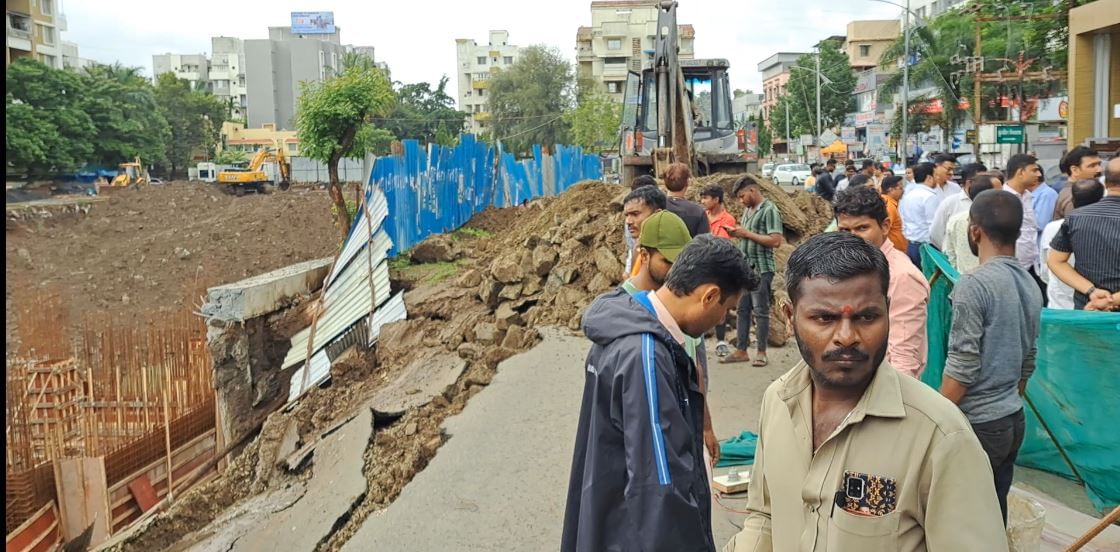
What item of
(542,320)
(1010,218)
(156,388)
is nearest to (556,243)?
(542,320)

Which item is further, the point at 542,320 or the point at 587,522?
the point at 542,320

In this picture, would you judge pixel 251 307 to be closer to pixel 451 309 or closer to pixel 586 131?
pixel 451 309

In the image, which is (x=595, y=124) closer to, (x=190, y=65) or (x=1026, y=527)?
(x=1026, y=527)

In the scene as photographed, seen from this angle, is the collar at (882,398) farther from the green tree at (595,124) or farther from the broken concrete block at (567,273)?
the green tree at (595,124)

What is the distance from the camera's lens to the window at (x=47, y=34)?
5559cm

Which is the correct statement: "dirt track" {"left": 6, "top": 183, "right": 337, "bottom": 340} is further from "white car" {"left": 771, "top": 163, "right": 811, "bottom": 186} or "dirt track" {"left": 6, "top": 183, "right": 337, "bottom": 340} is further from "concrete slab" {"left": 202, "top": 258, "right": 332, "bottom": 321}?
"white car" {"left": 771, "top": 163, "right": 811, "bottom": 186}

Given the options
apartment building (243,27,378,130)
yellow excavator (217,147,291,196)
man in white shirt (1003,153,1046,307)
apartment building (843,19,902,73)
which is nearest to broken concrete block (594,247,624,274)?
man in white shirt (1003,153,1046,307)

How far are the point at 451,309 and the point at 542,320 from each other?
7.61 ft

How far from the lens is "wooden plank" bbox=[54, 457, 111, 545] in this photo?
30.6 feet

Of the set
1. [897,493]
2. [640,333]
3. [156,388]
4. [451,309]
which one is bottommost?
[156,388]

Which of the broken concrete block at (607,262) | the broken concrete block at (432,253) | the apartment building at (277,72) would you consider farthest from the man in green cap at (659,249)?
the apartment building at (277,72)

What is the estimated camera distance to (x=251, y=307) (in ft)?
39.1

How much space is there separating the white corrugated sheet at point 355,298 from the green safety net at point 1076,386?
8328mm

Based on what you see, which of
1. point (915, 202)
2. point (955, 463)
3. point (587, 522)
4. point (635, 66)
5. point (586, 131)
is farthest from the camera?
point (586, 131)
